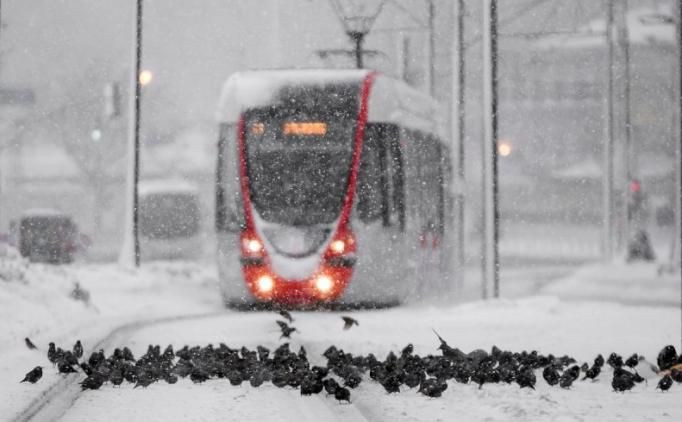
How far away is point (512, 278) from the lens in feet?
117

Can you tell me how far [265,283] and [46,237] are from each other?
67.8 ft

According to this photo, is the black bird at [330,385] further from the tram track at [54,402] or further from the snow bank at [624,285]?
the snow bank at [624,285]

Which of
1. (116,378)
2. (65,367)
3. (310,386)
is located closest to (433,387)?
(310,386)

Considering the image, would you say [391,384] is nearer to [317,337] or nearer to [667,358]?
[667,358]

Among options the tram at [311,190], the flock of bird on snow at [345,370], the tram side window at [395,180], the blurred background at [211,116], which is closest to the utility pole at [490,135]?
the tram at [311,190]

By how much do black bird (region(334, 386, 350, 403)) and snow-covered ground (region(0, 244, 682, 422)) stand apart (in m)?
0.09

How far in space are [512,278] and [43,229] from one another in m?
12.8

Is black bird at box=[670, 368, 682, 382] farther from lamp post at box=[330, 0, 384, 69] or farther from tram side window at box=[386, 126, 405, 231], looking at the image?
lamp post at box=[330, 0, 384, 69]

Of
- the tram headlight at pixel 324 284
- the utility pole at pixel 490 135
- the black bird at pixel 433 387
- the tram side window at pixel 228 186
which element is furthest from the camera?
the utility pole at pixel 490 135

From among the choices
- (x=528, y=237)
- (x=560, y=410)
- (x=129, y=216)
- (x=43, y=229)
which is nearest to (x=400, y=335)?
(x=560, y=410)

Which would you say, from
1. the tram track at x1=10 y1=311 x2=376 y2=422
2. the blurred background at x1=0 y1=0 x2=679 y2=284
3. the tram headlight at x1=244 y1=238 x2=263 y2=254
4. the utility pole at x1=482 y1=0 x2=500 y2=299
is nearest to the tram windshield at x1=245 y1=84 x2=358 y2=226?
the tram headlight at x1=244 y1=238 x2=263 y2=254

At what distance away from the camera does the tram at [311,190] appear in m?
18.6

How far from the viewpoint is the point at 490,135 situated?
19547 millimetres

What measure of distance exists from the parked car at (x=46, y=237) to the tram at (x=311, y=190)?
63.5 feet
